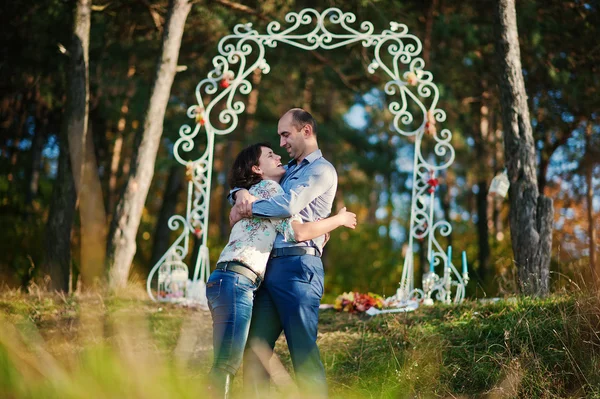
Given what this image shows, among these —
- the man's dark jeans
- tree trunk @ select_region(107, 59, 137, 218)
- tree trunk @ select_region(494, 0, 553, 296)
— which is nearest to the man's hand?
the man's dark jeans

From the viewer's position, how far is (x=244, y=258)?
119 inches

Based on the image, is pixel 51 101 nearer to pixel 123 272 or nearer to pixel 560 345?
pixel 123 272

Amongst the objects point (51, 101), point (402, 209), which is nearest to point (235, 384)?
point (51, 101)

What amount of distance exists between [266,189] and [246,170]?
0.15 m

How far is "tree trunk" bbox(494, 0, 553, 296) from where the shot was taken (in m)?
6.27

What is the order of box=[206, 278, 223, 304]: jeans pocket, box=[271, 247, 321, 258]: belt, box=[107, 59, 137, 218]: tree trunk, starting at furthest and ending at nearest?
box=[107, 59, 137, 218]: tree trunk, box=[271, 247, 321, 258]: belt, box=[206, 278, 223, 304]: jeans pocket

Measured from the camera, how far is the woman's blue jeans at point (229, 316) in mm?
2879

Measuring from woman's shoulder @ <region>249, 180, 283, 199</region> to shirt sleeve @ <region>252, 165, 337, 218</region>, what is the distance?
0.06 meters

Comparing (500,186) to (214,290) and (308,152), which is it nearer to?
(308,152)

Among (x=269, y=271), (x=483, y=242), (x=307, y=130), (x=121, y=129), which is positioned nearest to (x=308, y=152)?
(x=307, y=130)

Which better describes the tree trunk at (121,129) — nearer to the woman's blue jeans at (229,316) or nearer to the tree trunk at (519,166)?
the tree trunk at (519,166)

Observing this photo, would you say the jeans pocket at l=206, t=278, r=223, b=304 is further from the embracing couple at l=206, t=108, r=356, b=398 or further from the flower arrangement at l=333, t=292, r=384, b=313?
the flower arrangement at l=333, t=292, r=384, b=313

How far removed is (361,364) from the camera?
485cm

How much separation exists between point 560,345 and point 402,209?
15109 millimetres
